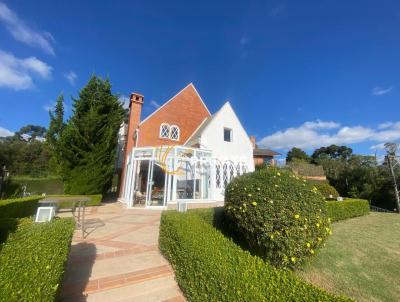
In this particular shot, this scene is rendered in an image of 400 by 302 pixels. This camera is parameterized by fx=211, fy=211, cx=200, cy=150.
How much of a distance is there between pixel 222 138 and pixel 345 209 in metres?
10.4

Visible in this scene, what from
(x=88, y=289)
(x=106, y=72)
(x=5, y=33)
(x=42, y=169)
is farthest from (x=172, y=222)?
(x=42, y=169)

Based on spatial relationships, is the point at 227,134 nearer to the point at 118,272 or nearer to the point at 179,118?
the point at 179,118

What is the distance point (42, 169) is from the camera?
3456 cm

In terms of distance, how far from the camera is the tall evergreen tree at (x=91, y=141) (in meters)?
16.0

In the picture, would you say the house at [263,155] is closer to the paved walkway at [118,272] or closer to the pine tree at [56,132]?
the pine tree at [56,132]

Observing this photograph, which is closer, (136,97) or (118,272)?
(118,272)

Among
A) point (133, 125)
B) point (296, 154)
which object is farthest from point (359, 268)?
point (296, 154)

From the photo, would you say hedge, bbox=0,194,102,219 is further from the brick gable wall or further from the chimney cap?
the chimney cap

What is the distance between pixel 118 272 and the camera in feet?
14.5

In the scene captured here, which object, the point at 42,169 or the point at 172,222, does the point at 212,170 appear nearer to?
the point at 172,222

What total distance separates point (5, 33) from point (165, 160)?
10.7 metres

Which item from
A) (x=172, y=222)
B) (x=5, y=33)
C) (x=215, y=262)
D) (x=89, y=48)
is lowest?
(x=215, y=262)

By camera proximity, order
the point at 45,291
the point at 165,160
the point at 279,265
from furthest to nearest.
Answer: the point at 165,160 → the point at 279,265 → the point at 45,291

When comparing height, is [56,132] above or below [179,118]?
below
